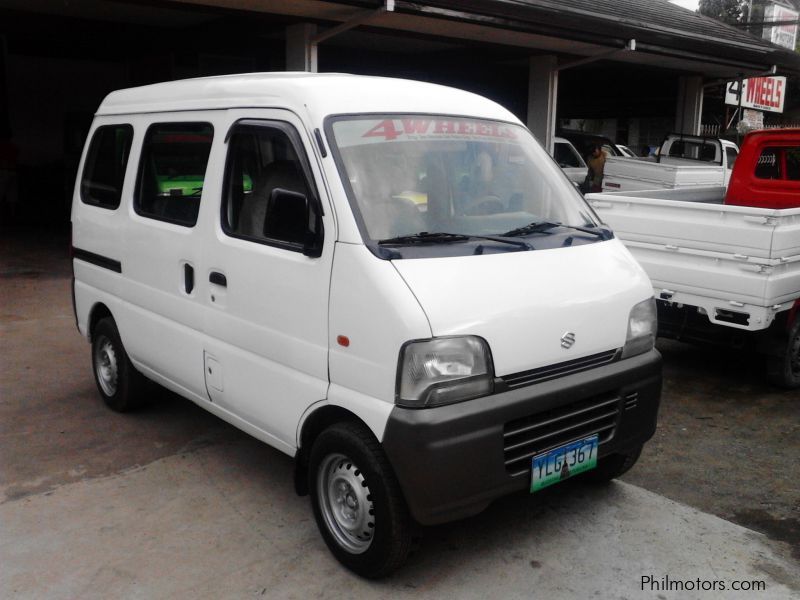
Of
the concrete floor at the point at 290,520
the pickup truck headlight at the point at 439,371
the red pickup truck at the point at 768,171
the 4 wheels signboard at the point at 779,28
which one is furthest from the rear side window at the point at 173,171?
the 4 wheels signboard at the point at 779,28

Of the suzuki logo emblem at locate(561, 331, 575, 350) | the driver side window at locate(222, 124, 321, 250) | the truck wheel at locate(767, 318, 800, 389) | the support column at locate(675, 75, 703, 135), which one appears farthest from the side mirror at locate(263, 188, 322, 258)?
the support column at locate(675, 75, 703, 135)

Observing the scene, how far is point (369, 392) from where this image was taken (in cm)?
293

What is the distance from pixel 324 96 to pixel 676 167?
1107 centimetres

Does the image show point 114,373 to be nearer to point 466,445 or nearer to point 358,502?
point 358,502

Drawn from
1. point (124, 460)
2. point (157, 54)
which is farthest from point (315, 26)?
point (124, 460)

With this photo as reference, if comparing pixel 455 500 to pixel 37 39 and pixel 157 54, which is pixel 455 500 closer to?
pixel 157 54

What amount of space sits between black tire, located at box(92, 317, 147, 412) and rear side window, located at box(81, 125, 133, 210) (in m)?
0.80

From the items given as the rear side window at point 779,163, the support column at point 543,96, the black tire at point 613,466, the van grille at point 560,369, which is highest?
the support column at point 543,96

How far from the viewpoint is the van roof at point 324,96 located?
3.34m

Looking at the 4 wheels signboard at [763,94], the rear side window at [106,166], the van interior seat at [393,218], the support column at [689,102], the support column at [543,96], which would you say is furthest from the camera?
the 4 wheels signboard at [763,94]

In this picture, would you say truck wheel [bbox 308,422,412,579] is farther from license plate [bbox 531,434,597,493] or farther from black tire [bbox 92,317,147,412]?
black tire [bbox 92,317,147,412]

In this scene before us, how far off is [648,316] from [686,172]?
35.4ft

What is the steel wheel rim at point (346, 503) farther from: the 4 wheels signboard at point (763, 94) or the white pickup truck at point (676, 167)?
the 4 wheels signboard at point (763, 94)

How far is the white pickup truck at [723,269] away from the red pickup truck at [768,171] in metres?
1.51
